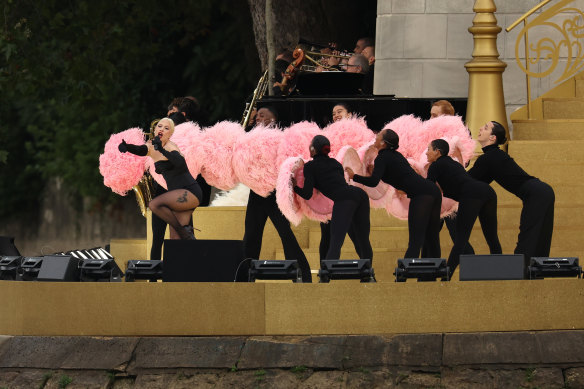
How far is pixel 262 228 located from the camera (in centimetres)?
1468

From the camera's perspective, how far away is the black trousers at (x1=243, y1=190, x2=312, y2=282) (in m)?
14.4

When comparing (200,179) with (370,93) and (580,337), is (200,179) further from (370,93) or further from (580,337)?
(580,337)

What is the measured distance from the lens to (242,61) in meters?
24.4

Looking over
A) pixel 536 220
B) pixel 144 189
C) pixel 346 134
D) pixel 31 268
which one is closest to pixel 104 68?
pixel 144 189

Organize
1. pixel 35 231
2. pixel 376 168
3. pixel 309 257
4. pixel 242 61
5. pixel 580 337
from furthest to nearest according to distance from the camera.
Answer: pixel 35 231 → pixel 242 61 → pixel 309 257 → pixel 376 168 → pixel 580 337

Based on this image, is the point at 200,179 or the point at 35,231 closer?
the point at 200,179

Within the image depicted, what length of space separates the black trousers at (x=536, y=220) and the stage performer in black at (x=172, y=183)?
2.72 metres

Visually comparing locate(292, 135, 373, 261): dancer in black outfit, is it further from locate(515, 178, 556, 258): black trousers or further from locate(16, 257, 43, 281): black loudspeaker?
locate(16, 257, 43, 281): black loudspeaker

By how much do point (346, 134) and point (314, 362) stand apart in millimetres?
2876

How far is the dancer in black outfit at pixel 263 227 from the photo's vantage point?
1439 centimetres

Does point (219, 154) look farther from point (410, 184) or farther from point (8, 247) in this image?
point (8, 247)

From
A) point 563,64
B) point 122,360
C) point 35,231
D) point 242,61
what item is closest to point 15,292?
point 122,360

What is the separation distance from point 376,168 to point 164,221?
191cm

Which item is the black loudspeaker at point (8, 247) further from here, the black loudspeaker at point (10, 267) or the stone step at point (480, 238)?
the stone step at point (480, 238)
